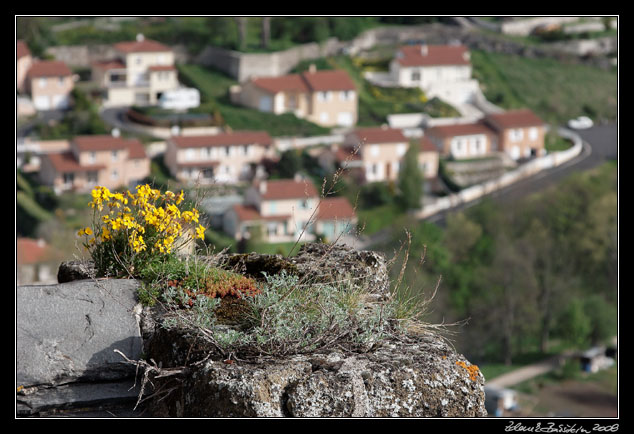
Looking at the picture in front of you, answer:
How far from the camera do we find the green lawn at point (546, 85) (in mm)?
73438

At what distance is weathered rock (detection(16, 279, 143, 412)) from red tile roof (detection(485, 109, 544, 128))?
204 ft

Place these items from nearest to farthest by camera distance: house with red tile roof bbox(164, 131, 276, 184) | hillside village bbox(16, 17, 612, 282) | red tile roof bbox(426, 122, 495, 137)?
1. hillside village bbox(16, 17, 612, 282)
2. house with red tile roof bbox(164, 131, 276, 184)
3. red tile roof bbox(426, 122, 495, 137)

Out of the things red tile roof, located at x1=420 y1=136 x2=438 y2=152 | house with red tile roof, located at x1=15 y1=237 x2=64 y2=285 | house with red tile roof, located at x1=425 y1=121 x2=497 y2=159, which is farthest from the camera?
house with red tile roof, located at x1=425 y1=121 x2=497 y2=159

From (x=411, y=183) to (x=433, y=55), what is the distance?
59.5 ft

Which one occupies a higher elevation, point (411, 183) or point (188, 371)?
point (188, 371)

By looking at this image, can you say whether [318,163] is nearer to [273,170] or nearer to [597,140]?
[273,170]

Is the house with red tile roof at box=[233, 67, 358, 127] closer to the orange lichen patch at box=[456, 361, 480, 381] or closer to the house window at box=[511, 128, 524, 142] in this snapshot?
the house window at box=[511, 128, 524, 142]

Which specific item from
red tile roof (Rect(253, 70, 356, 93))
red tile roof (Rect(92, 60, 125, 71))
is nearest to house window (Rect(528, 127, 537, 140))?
red tile roof (Rect(253, 70, 356, 93))

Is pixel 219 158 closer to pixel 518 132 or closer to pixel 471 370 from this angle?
pixel 518 132

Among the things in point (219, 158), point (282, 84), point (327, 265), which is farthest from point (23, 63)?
point (327, 265)

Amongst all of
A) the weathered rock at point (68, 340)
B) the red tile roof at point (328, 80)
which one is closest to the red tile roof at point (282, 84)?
the red tile roof at point (328, 80)

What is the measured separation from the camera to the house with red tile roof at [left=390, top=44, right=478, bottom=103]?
2852 inches

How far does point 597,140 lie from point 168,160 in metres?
25.1

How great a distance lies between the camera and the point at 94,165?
57688mm
